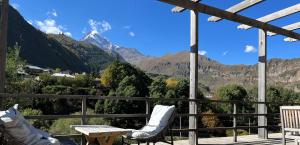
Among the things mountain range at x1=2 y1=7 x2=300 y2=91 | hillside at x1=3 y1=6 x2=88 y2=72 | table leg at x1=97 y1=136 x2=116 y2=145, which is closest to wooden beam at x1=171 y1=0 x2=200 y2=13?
table leg at x1=97 y1=136 x2=116 y2=145

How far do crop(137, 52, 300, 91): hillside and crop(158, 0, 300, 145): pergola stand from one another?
1477 inches

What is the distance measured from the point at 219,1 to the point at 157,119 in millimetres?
2671

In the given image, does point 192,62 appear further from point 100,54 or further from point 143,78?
point 100,54

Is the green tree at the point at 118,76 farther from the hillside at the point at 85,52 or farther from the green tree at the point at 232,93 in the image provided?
the hillside at the point at 85,52

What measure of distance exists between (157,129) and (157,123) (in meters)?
0.13

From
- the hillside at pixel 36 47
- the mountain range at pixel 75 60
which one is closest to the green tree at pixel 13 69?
the mountain range at pixel 75 60

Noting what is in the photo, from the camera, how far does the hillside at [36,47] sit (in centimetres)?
7019

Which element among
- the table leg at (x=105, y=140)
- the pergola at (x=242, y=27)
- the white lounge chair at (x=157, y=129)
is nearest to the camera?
the table leg at (x=105, y=140)

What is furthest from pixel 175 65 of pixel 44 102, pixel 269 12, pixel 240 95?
pixel 269 12

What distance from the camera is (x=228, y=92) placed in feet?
135

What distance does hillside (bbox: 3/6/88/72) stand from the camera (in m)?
70.2

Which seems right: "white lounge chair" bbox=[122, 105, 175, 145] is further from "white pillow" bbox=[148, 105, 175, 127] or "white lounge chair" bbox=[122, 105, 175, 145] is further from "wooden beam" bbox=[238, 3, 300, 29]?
"wooden beam" bbox=[238, 3, 300, 29]

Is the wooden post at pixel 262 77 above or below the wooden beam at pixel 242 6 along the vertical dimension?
below

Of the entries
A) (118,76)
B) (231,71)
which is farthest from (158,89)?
(231,71)
